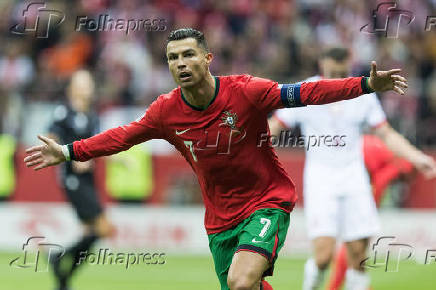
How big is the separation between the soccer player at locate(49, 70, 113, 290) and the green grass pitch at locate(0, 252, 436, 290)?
2.55 feet

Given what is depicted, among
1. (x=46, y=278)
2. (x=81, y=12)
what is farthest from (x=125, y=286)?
(x=81, y=12)

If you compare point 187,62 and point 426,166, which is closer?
point 187,62

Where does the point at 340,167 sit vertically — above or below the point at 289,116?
below

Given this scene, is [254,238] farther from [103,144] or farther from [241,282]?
[103,144]

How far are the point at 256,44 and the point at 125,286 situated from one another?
7.64 meters

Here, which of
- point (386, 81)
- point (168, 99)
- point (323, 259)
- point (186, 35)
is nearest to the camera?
point (386, 81)

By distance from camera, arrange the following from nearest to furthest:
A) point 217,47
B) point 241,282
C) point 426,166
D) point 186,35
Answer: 1. point 241,282
2. point 186,35
3. point 426,166
4. point 217,47

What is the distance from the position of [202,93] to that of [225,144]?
0.43m

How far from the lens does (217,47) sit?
17.1m

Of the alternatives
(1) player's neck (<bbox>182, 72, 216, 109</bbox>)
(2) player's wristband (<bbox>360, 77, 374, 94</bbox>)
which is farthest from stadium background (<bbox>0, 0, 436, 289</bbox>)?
(2) player's wristband (<bbox>360, 77, 374, 94</bbox>)

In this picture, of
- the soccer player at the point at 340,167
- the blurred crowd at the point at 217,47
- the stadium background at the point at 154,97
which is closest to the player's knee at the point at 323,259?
the soccer player at the point at 340,167

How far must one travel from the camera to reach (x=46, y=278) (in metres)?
11.9

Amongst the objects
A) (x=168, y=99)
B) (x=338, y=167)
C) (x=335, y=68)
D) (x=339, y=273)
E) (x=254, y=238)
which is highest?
(x=335, y=68)

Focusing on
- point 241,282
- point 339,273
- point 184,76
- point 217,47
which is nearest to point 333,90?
point 184,76
